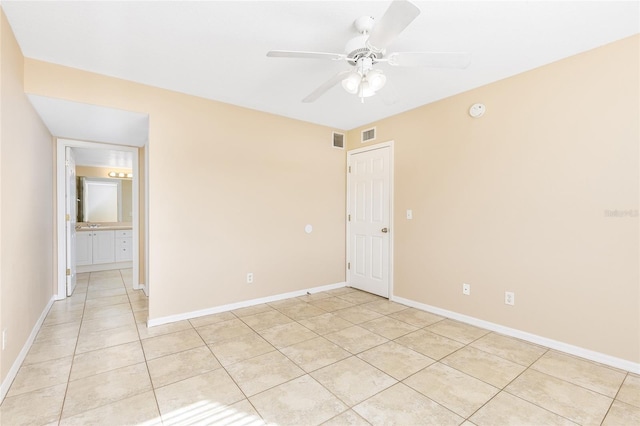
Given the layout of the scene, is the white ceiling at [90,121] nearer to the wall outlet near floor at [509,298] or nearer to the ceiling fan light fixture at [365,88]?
the ceiling fan light fixture at [365,88]

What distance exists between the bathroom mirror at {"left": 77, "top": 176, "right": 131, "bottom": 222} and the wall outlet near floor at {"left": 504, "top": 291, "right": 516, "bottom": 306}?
286 inches

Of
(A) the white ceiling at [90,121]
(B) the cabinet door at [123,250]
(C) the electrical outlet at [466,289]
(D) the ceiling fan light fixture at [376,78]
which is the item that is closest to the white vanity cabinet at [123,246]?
(B) the cabinet door at [123,250]

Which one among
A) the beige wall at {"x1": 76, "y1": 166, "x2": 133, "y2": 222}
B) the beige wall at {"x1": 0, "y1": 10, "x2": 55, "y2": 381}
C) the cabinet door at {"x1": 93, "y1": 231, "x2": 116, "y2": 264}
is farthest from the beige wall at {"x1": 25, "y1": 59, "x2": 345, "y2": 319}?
the beige wall at {"x1": 76, "y1": 166, "x2": 133, "y2": 222}

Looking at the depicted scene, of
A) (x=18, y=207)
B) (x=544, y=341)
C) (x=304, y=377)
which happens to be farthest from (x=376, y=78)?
(x=18, y=207)

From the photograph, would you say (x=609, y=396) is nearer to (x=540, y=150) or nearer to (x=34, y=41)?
(x=540, y=150)

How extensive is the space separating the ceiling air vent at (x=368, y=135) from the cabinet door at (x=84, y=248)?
5.47 metres

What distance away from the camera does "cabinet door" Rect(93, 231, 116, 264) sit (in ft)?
18.4

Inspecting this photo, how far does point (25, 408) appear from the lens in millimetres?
1737

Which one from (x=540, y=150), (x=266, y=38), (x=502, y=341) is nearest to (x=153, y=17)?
(x=266, y=38)

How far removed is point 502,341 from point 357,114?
301 centimetres

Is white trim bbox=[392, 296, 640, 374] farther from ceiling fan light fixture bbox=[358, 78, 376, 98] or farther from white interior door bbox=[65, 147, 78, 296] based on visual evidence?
white interior door bbox=[65, 147, 78, 296]

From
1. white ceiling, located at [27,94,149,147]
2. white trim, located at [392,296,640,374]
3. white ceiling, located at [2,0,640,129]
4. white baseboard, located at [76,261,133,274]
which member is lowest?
white trim, located at [392,296,640,374]

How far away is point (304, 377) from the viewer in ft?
6.86

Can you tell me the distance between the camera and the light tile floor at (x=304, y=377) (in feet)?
5.59
